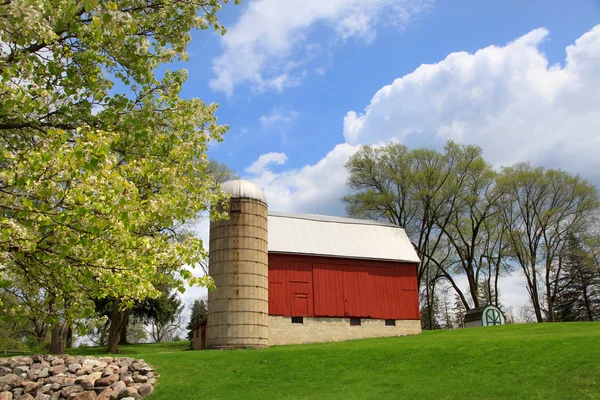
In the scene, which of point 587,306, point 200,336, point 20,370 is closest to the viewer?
point 20,370

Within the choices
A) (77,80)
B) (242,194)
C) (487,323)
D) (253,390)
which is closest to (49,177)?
(77,80)

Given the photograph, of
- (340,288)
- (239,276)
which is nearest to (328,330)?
(340,288)

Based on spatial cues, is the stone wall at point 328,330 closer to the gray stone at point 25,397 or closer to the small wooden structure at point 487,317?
the small wooden structure at point 487,317

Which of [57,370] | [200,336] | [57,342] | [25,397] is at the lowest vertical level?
[25,397]

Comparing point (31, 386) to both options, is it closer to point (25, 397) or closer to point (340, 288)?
point (25, 397)

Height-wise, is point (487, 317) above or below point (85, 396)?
above

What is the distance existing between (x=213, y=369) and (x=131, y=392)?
3.31 m

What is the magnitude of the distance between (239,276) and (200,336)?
538 centimetres

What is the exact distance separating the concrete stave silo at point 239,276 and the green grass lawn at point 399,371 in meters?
2.79

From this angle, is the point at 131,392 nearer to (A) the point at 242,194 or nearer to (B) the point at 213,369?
(B) the point at 213,369

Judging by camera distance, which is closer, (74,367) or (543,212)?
(74,367)

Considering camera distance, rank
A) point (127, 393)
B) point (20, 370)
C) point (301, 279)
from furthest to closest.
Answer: point (301, 279), point (20, 370), point (127, 393)

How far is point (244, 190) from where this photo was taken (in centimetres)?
2628

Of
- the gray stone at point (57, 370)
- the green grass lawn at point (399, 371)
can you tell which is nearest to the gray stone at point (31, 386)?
the gray stone at point (57, 370)
